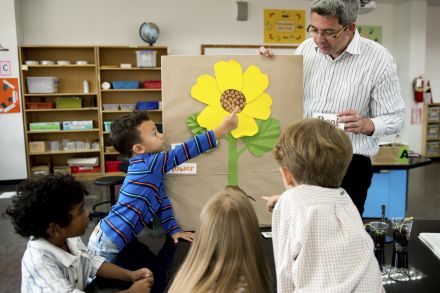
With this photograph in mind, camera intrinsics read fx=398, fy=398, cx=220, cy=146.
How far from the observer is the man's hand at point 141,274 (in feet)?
3.97

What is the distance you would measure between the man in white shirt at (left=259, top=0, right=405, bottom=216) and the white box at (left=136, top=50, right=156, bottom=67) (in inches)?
179

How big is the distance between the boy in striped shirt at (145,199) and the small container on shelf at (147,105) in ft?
15.1

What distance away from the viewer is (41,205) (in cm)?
119

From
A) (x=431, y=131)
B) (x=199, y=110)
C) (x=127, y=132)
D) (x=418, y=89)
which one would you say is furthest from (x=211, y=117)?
(x=431, y=131)

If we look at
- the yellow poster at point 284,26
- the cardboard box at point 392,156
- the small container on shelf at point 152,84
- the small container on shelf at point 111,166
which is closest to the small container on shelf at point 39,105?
the small container on shelf at point 111,166

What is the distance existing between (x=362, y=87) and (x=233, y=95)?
520mm

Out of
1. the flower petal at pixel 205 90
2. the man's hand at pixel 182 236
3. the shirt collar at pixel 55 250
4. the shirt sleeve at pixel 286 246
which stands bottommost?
the man's hand at pixel 182 236

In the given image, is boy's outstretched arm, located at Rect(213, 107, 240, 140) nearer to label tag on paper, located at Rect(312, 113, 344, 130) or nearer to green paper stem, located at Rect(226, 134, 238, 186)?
green paper stem, located at Rect(226, 134, 238, 186)

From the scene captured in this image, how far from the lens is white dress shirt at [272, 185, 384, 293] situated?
833 mm

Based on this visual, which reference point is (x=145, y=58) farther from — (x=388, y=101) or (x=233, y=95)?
(x=388, y=101)

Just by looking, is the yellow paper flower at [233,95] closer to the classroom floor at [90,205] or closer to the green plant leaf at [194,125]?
the green plant leaf at [194,125]

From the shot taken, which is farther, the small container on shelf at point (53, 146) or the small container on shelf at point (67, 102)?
the small container on shelf at point (53, 146)

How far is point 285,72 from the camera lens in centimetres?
158

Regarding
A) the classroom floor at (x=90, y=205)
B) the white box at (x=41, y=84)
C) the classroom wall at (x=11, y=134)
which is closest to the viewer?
the classroom floor at (x=90, y=205)
